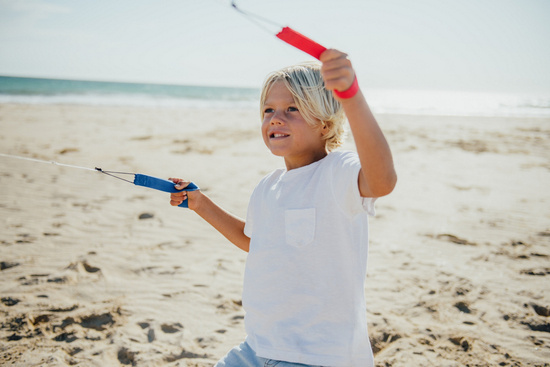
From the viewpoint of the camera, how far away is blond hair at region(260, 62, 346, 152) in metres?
1.41

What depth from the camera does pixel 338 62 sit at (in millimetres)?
1004

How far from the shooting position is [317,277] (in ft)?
4.29

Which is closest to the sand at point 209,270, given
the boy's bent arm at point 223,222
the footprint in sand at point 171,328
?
the footprint in sand at point 171,328

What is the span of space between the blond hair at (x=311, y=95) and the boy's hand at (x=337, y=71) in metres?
0.39

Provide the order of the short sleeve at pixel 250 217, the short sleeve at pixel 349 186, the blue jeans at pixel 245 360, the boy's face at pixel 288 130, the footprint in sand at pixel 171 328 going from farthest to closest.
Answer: the footprint in sand at pixel 171 328 → the short sleeve at pixel 250 217 → the boy's face at pixel 288 130 → the blue jeans at pixel 245 360 → the short sleeve at pixel 349 186

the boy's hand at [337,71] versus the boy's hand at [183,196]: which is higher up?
the boy's hand at [337,71]

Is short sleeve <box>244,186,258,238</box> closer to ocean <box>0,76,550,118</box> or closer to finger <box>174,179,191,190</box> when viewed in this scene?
finger <box>174,179,191,190</box>

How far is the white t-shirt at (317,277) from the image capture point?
49.4 inches

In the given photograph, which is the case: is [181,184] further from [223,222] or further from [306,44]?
[306,44]

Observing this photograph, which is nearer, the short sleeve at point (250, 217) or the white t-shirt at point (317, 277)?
the white t-shirt at point (317, 277)

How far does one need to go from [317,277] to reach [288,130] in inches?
20.3

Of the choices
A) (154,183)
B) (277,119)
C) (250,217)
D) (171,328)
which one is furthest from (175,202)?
(171,328)

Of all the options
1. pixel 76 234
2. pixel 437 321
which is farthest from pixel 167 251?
pixel 437 321

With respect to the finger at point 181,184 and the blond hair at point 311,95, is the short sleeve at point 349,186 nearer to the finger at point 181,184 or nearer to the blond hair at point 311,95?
the blond hair at point 311,95
